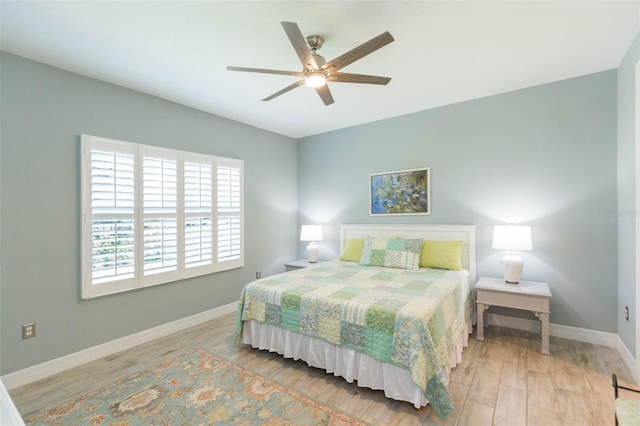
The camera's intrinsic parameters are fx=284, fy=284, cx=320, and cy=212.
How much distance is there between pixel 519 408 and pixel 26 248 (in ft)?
13.5

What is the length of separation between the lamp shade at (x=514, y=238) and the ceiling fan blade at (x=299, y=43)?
257 centimetres

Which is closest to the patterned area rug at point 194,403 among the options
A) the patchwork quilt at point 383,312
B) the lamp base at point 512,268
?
the patchwork quilt at point 383,312

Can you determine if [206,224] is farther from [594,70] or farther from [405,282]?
[594,70]

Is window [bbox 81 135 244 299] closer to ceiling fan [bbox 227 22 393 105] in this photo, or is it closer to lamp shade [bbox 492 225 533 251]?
ceiling fan [bbox 227 22 393 105]

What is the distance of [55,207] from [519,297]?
178 inches

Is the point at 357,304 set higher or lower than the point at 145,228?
lower

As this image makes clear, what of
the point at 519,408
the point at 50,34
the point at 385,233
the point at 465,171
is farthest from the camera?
the point at 385,233

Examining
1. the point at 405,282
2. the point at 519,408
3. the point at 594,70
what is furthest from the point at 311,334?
the point at 594,70

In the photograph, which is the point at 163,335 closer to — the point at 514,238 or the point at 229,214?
the point at 229,214

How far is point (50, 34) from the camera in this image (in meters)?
2.20

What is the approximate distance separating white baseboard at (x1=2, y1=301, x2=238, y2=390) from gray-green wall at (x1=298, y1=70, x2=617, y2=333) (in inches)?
121

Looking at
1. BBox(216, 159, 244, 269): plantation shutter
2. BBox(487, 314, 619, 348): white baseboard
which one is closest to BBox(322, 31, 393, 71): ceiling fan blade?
BBox(216, 159, 244, 269): plantation shutter

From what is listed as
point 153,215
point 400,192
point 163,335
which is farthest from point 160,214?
point 400,192

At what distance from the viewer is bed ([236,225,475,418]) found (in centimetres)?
198
